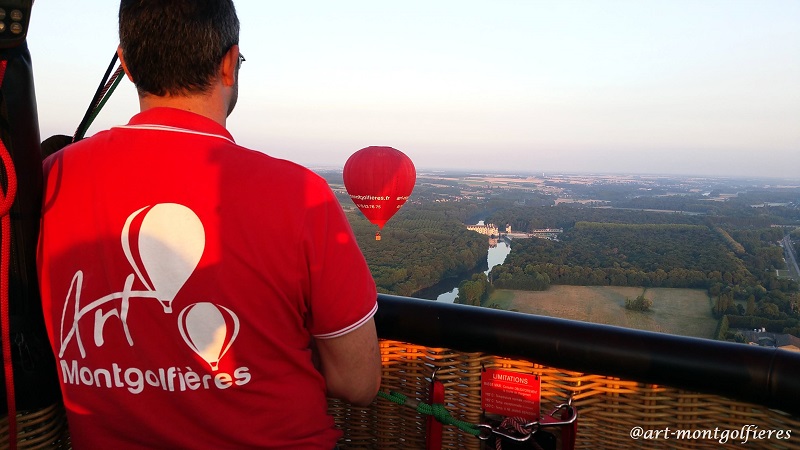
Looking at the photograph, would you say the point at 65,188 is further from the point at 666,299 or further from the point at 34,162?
the point at 666,299

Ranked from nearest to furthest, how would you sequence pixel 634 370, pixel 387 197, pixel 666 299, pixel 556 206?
pixel 634 370
pixel 666 299
pixel 387 197
pixel 556 206

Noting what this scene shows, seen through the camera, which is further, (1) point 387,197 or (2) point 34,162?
(1) point 387,197

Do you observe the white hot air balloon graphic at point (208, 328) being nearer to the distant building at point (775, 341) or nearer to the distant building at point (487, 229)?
the distant building at point (775, 341)

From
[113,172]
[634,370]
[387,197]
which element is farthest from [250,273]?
[387,197]

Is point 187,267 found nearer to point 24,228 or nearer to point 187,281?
point 187,281

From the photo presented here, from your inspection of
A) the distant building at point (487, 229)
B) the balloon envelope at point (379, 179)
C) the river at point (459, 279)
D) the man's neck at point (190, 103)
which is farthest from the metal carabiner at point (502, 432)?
the distant building at point (487, 229)

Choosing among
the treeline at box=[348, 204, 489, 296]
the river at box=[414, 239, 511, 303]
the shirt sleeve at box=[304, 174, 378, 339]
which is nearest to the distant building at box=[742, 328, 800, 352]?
the shirt sleeve at box=[304, 174, 378, 339]
